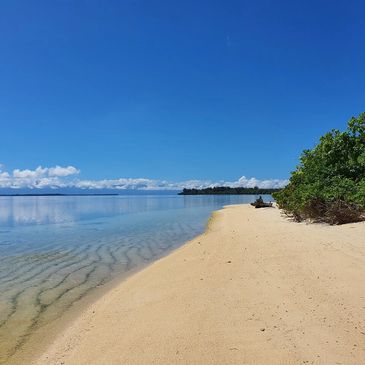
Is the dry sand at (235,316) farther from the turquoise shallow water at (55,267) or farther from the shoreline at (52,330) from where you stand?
the turquoise shallow water at (55,267)

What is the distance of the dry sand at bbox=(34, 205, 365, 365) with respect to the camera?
4.51 metres

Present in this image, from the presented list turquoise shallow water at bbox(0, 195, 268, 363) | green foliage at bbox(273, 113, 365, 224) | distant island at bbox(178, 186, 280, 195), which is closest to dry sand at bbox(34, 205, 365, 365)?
turquoise shallow water at bbox(0, 195, 268, 363)

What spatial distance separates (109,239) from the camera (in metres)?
19.7

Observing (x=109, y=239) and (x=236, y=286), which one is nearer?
(x=236, y=286)

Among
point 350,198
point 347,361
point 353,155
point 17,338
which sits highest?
point 353,155

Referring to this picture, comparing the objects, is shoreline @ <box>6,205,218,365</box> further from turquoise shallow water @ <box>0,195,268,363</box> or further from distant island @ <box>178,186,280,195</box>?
distant island @ <box>178,186,280,195</box>

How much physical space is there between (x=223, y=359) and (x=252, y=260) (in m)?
5.48

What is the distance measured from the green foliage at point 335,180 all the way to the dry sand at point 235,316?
15.4ft

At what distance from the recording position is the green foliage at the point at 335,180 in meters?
14.3

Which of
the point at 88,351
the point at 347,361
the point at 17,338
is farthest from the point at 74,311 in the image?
the point at 347,361

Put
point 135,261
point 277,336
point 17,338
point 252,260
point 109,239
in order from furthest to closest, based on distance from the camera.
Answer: point 109,239 → point 135,261 → point 252,260 → point 17,338 → point 277,336

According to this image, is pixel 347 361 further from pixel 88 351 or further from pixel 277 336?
pixel 88 351

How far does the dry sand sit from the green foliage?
15.4 ft

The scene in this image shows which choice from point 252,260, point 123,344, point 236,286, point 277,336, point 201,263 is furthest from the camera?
point 201,263
